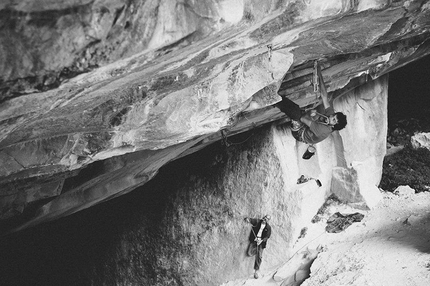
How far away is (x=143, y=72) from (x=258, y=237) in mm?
5125

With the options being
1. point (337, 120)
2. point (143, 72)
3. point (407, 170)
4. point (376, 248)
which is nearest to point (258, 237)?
point (376, 248)

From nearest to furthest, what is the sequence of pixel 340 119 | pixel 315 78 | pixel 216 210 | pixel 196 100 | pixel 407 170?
pixel 196 100 < pixel 315 78 < pixel 340 119 < pixel 216 210 < pixel 407 170

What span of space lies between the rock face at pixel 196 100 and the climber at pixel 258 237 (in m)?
0.17

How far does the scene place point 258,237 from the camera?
28.1 ft

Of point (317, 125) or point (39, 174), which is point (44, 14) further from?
point (317, 125)

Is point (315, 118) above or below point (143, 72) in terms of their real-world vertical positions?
below

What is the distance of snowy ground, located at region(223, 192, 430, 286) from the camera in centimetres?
737

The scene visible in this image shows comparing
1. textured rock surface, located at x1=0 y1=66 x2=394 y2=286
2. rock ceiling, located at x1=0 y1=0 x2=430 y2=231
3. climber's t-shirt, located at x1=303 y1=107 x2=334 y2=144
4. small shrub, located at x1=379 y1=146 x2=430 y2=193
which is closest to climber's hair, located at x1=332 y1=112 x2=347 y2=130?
climber's t-shirt, located at x1=303 y1=107 x2=334 y2=144

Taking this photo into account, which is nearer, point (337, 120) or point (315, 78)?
point (315, 78)

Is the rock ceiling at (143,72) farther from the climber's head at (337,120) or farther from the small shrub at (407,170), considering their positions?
the small shrub at (407,170)

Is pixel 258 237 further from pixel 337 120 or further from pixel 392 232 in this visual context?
pixel 337 120

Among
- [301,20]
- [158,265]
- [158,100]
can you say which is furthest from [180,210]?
[301,20]

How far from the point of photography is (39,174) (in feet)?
18.7

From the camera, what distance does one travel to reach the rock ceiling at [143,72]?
2.95m
